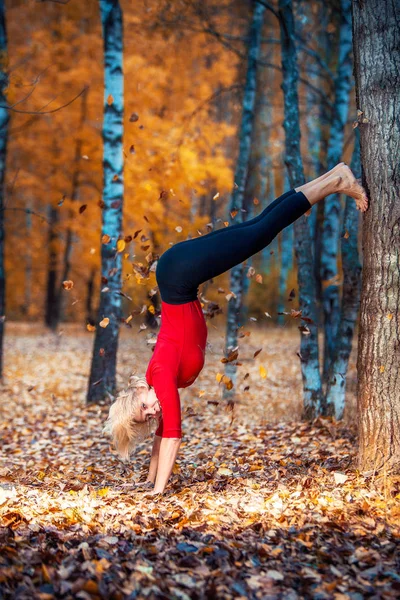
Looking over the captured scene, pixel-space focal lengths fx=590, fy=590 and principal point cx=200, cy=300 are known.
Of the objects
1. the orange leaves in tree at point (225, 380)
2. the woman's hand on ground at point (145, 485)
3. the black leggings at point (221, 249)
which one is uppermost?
the black leggings at point (221, 249)

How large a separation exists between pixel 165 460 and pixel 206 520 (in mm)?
728

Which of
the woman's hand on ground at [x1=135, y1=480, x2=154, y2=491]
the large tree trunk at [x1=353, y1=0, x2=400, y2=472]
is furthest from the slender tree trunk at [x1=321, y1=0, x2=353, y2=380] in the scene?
the woman's hand on ground at [x1=135, y1=480, x2=154, y2=491]

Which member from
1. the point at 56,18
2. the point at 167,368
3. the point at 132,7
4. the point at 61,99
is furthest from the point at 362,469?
the point at 56,18

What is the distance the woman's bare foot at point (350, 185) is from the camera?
4590 mm

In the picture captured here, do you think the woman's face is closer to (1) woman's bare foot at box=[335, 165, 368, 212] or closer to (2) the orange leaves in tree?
(2) the orange leaves in tree

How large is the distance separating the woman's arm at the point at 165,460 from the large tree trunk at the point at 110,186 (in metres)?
4.74

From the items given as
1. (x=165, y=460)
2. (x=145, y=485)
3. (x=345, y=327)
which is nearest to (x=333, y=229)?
(x=345, y=327)

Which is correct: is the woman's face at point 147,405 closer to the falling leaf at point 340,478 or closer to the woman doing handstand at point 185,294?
the woman doing handstand at point 185,294

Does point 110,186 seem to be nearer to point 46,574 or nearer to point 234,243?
point 234,243

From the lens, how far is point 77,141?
17.3 m

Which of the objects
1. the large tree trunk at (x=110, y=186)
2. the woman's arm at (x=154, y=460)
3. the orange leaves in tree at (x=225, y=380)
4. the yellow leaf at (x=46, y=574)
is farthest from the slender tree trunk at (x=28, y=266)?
the yellow leaf at (x=46, y=574)

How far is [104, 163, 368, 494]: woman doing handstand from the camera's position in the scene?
4500 millimetres

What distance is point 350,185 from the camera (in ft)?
15.1

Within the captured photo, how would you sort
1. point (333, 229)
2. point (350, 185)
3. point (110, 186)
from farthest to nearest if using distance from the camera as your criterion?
point (110, 186)
point (333, 229)
point (350, 185)
